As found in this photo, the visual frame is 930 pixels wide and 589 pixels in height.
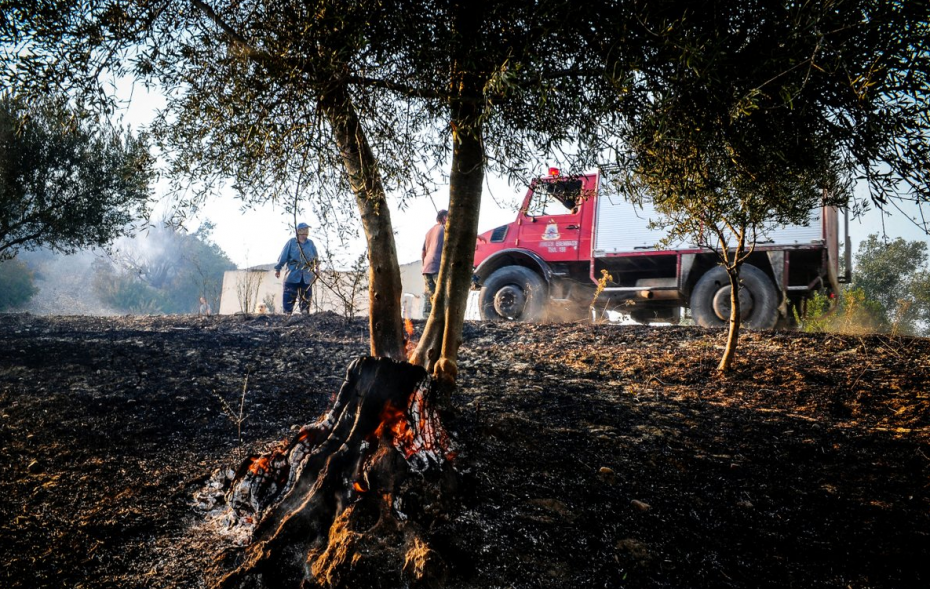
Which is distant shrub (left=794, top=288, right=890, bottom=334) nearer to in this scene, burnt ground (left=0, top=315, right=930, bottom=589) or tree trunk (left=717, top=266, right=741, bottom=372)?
burnt ground (left=0, top=315, right=930, bottom=589)

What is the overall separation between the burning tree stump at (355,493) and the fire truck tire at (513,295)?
26.1 feet

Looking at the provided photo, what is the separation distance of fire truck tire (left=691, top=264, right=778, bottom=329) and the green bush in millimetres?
35726

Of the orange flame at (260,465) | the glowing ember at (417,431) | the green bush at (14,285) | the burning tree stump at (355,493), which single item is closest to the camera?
the burning tree stump at (355,493)

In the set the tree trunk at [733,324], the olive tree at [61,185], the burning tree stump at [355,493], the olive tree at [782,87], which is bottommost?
the burning tree stump at [355,493]

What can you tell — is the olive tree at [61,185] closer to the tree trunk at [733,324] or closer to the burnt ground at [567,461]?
the burnt ground at [567,461]

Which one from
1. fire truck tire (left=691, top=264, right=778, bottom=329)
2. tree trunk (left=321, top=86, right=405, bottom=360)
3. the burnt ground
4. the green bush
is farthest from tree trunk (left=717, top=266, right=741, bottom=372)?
the green bush

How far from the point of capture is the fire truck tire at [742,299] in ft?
30.9

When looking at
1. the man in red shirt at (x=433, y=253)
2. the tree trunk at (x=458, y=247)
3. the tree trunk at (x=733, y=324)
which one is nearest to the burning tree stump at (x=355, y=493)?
the tree trunk at (x=458, y=247)

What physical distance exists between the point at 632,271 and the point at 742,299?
90.4 inches

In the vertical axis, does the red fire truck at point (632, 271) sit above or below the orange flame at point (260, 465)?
above

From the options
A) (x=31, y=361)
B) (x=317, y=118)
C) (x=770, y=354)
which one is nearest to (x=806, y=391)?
(x=770, y=354)

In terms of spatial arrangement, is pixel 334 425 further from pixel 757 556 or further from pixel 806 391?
pixel 806 391

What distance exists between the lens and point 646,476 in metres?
3.55

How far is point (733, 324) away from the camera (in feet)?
21.5
